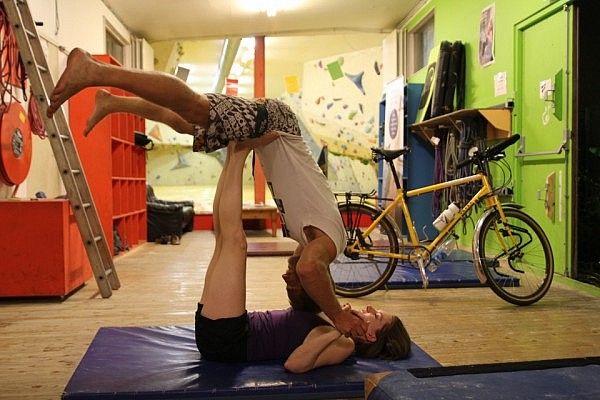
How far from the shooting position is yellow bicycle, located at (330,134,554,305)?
3506mm

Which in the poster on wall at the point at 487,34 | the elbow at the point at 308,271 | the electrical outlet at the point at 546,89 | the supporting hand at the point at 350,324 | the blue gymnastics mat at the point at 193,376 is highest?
the poster on wall at the point at 487,34

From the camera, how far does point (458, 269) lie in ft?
14.4

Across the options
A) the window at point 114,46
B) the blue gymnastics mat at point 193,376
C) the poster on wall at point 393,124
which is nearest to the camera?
the blue gymnastics mat at point 193,376

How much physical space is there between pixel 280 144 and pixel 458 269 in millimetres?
2557

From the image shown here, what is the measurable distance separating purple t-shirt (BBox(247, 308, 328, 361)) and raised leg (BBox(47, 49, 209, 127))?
0.94m

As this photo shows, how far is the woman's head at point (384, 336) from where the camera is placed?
2205mm

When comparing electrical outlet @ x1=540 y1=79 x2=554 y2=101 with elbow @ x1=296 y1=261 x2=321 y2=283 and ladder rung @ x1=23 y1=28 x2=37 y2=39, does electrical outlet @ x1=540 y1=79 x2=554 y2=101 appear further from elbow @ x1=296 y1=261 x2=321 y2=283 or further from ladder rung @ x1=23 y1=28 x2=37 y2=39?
ladder rung @ x1=23 y1=28 x2=37 y2=39

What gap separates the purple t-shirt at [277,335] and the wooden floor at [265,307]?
2.18 ft

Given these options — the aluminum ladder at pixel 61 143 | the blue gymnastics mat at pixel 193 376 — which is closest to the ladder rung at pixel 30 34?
the aluminum ladder at pixel 61 143

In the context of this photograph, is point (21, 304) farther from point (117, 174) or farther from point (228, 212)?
point (117, 174)

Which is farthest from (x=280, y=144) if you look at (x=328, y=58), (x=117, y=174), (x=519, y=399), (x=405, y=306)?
(x=328, y=58)

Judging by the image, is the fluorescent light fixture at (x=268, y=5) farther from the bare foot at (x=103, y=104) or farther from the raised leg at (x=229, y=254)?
the raised leg at (x=229, y=254)

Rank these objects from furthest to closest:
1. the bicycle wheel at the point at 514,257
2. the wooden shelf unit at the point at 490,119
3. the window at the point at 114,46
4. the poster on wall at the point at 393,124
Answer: the window at the point at 114,46, the poster on wall at the point at 393,124, the wooden shelf unit at the point at 490,119, the bicycle wheel at the point at 514,257

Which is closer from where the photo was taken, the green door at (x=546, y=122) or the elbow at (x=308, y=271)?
the elbow at (x=308, y=271)
